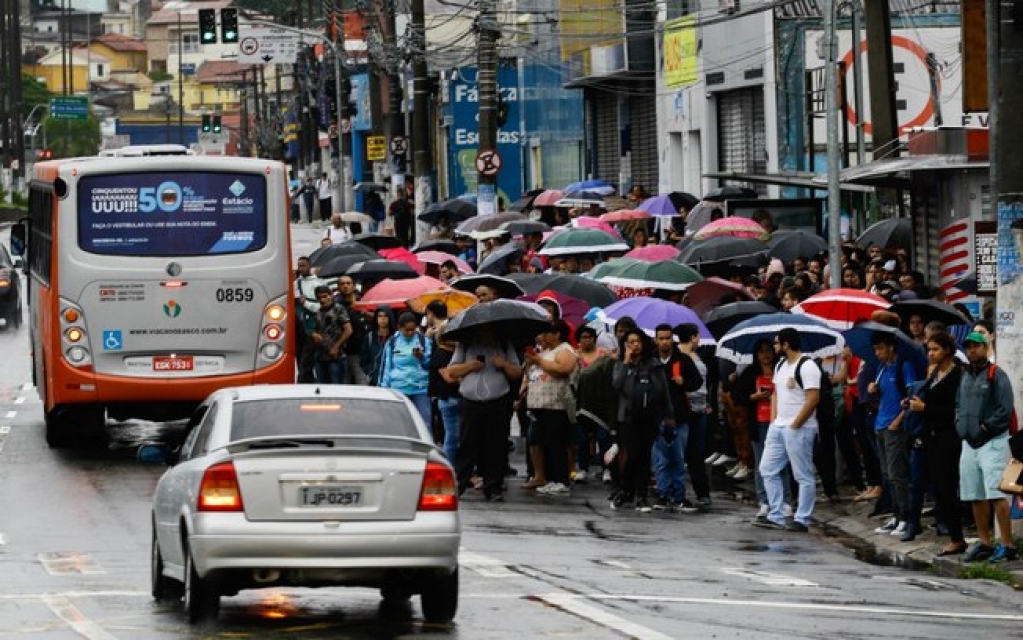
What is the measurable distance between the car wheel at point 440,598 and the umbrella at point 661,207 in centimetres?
2492

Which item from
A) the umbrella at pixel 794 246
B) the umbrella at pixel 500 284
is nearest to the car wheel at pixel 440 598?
the umbrella at pixel 500 284

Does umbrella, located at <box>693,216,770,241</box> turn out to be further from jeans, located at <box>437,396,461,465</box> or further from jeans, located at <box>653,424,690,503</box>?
jeans, located at <box>653,424,690,503</box>

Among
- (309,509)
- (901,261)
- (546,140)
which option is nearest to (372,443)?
(309,509)

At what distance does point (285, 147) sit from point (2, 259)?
94.3 metres

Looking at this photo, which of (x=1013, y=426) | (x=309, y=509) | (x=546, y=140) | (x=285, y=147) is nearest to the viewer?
(x=309, y=509)

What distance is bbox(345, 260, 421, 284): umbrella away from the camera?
30234 millimetres

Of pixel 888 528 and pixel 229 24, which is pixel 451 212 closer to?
pixel 229 24

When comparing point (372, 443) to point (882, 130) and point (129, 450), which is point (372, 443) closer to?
point (129, 450)

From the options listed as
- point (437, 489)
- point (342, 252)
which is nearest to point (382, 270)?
point (342, 252)

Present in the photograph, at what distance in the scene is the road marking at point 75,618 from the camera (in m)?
13.1

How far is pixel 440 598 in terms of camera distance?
540 inches

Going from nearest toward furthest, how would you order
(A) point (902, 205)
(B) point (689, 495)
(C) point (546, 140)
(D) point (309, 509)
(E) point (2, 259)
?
(D) point (309, 509)
(B) point (689, 495)
(A) point (902, 205)
(E) point (2, 259)
(C) point (546, 140)

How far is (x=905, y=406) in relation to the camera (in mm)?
18812

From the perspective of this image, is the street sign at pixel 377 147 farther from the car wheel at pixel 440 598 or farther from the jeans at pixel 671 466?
the car wheel at pixel 440 598
